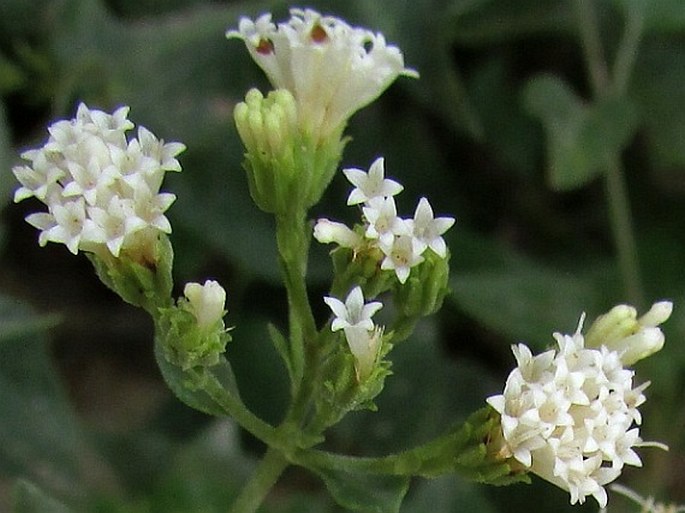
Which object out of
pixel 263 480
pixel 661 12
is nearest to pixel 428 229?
pixel 263 480

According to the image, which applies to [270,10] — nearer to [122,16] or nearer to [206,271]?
[122,16]

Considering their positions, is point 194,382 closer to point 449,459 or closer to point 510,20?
point 449,459

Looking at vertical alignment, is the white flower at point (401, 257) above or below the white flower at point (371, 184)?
below

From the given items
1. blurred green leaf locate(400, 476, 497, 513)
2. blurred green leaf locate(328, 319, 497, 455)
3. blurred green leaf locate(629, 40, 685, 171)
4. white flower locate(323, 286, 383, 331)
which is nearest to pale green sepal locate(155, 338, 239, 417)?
white flower locate(323, 286, 383, 331)

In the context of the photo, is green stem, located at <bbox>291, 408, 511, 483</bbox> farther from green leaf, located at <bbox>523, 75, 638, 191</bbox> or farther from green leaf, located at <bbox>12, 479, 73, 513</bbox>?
green leaf, located at <bbox>523, 75, 638, 191</bbox>

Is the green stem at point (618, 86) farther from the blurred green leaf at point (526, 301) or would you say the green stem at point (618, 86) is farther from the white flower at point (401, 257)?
the white flower at point (401, 257)

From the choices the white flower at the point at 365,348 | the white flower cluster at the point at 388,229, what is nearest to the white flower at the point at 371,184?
the white flower cluster at the point at 388,229
